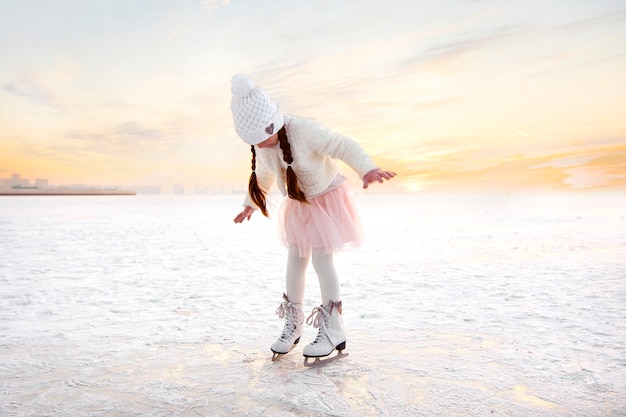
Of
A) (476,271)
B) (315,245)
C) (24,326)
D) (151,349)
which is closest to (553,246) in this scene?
(476,271)

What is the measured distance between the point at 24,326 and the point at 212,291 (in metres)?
1.53

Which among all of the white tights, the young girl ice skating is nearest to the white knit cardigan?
the young girl ice skating

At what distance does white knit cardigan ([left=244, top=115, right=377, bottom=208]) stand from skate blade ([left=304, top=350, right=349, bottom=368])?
35.0 inches

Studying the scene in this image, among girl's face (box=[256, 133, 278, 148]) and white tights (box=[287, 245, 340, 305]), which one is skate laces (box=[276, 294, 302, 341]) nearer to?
white tights (box=[287, 245, 340, 305])

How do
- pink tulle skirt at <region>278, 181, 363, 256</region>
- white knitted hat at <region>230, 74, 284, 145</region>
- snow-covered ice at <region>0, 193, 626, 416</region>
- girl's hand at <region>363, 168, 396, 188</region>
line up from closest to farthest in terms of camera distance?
snow-covered ice at <region>0, 193, 626, 416</region>, girl's hand at <region>363, 168, 396, 188</region>, white knitted hat at <region>230, 74, 284, 145</region>, pink tulle skirt at <region>278, 181, 363, 256</region>

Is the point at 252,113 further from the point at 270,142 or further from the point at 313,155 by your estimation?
the point at 313,155

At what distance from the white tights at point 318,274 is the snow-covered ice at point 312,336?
352 millimetres

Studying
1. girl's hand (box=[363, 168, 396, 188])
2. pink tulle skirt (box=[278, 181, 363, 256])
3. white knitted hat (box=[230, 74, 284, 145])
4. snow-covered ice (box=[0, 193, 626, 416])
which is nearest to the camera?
snow-covered ice (box=[0, 193, 626, 416])

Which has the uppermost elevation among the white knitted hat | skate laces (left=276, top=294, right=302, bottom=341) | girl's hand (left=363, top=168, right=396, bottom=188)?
the white knitted hat

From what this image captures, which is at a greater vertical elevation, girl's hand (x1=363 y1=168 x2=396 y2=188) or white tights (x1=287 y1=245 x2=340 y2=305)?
girl's hand (x1=363 y1=168 x2=396 y2=188)

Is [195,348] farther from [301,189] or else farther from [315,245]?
[301,189]

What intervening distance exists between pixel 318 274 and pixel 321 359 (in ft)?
1.52

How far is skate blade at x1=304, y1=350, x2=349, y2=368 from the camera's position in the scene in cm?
250

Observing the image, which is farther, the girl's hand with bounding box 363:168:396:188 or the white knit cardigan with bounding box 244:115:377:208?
the white knit cardigan with bounding box 244:115:377:208
